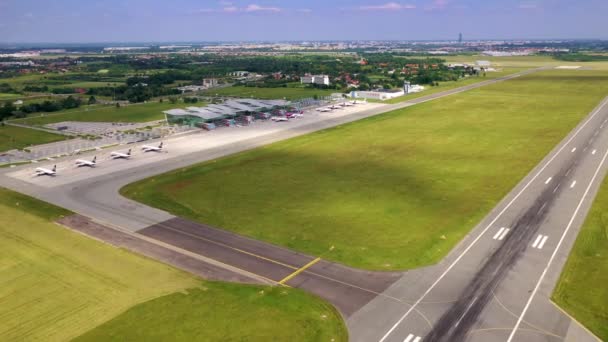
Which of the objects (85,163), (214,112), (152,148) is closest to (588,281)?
(152,148)

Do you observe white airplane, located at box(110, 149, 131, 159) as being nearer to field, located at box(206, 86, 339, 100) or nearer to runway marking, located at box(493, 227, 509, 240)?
runway marking, located at box(493, 227, 509, 240)

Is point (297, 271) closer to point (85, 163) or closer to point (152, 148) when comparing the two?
point (85, 163)

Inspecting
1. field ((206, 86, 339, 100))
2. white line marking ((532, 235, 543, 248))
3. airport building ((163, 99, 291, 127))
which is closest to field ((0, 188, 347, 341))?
white line marking ((532, 235, 543, 248))

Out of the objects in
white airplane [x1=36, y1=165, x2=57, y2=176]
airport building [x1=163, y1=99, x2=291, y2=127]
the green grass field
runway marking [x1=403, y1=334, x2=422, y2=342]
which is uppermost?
airport building [x1=163, y1=99, x2=291, y2=127]

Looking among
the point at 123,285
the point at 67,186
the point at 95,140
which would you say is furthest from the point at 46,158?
the point at 123,285

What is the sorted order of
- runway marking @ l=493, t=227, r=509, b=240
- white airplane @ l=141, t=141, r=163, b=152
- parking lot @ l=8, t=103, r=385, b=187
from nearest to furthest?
runway marking @ l=493, t=227, r=509, b=240
parking lot @ l=8, t=103, r=385, b=187
white airplane @ l=141, t=141, r=163, b=152

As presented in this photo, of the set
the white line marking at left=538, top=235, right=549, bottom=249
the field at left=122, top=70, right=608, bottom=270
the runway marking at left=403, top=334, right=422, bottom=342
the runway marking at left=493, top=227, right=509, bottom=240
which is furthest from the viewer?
the field at left=122, top=70, right=608, bottom=270
